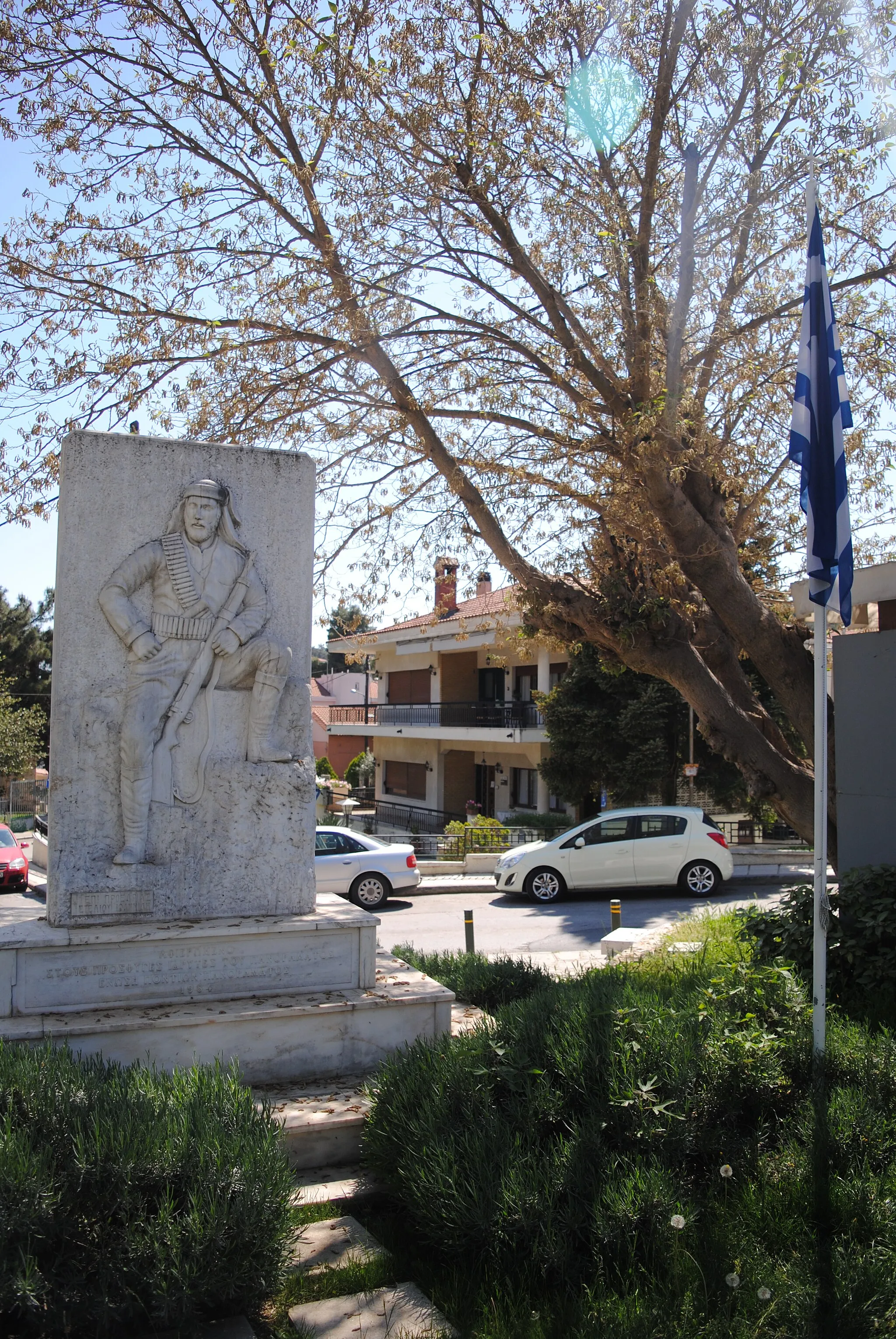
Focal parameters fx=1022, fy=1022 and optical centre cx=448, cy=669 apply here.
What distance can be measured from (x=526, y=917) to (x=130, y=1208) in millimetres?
12665

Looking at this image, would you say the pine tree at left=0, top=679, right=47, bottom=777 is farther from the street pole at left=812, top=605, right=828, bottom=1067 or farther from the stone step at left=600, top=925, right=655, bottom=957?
the street pole at left=812, top=605, right=828, bottom=1067

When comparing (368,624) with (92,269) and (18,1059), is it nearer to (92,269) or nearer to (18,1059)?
(92,269)

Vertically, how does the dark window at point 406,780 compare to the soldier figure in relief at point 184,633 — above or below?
below

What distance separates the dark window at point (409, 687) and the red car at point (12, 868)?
15791mm

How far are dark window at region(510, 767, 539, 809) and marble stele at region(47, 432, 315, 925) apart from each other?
916 inches

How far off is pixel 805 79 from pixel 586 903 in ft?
40.5

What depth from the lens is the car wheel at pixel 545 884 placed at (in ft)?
56.2

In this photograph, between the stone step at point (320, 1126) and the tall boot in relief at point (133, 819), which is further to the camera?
the tall boot in relief at point (133, 819)

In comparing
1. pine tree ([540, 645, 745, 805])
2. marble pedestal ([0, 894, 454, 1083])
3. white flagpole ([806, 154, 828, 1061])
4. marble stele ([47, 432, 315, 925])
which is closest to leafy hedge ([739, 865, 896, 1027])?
white flagpole ([806, 154, 828, 1061])

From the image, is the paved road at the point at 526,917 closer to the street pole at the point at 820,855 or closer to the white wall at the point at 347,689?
the street pole at the point at 820,855

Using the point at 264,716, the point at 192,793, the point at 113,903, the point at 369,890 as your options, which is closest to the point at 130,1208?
the point at 113,903

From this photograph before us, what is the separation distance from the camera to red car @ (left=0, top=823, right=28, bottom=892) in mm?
17984

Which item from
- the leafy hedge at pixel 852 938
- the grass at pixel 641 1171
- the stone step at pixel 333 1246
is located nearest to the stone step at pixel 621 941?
the leafy hedge at pixel 852 938

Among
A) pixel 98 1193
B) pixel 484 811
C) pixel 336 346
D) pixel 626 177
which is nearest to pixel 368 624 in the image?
pixel 336 346
